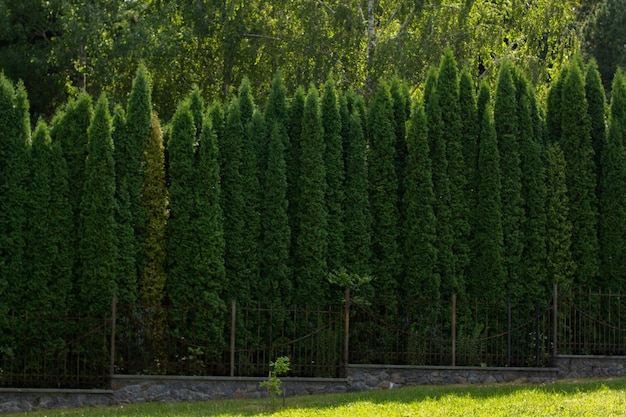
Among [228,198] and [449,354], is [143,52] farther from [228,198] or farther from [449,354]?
[449,354]

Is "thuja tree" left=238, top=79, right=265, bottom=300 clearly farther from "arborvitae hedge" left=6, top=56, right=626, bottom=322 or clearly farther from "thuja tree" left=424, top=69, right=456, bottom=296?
"thuja tree" left=424, top=69, right=456, bottom=296

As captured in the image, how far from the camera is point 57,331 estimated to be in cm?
1255

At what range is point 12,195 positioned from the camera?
12516mm

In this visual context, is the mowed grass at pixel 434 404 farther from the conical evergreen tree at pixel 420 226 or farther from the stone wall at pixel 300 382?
the conical evergreen tree at pixel 420 226

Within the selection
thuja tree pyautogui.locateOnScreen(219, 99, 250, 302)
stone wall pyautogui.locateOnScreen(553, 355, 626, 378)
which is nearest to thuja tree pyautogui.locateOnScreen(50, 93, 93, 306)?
thuja tree pyautogui.locateOnScreen(219, 99, 250, 302)

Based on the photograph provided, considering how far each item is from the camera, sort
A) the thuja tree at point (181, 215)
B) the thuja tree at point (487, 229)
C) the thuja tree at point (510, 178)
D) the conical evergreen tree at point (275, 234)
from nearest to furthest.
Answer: the thuja tree at point (181, 215), the conical evergreen tree at point (275, 234), the thuja tree at point (487, 229), the thuja tree at point (510, 178)

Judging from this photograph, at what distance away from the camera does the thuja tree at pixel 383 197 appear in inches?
556

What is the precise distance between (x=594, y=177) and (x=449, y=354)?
12.1ft

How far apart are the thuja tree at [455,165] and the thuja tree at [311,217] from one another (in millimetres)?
1960

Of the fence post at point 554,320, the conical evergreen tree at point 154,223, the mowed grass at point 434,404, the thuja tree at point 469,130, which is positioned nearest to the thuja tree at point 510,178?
the thuja tree at point 469,130

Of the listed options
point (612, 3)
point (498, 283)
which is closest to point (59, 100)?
point (498, 283)

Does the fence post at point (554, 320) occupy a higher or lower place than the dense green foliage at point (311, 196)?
lower

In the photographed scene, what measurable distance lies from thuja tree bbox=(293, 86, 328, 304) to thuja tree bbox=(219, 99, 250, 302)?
79 centimetres

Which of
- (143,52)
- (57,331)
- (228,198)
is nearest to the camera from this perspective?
(57,331)
